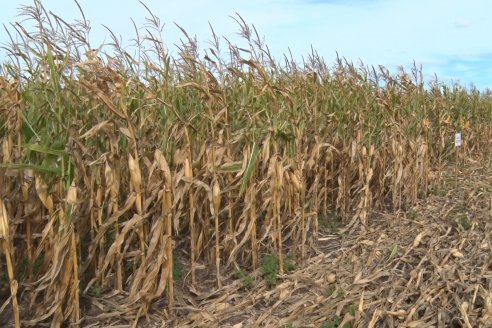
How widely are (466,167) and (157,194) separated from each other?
5.51 metres

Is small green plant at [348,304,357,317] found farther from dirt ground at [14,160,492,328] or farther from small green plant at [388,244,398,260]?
small green plant at [388,244,398,260]

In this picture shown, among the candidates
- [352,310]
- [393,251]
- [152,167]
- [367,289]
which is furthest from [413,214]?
[152,167]

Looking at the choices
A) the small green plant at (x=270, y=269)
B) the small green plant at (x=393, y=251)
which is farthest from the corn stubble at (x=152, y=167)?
the small green plant at (x=393, y=251)

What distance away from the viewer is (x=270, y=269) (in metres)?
3.74

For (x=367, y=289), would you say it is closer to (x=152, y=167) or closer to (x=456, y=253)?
(x=456, y=253)

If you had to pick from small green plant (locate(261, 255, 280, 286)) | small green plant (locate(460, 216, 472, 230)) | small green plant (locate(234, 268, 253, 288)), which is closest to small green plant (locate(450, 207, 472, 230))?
small green plant (locate(460, 216, 472, 230))

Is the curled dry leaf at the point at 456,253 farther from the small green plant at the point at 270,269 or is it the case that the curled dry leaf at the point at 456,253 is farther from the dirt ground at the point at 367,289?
the small green plant at the point at 270,269

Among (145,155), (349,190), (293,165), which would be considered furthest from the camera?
(349,190)

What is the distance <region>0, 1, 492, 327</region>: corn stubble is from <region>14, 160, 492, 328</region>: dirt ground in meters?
0.14

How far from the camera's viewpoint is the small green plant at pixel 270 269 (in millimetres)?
3667

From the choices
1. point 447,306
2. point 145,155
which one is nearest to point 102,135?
point 145,155

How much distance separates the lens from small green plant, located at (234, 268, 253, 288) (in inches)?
143

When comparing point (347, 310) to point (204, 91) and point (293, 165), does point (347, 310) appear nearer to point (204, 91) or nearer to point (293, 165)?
point (293, 165)

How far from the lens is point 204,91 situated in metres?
3.42
